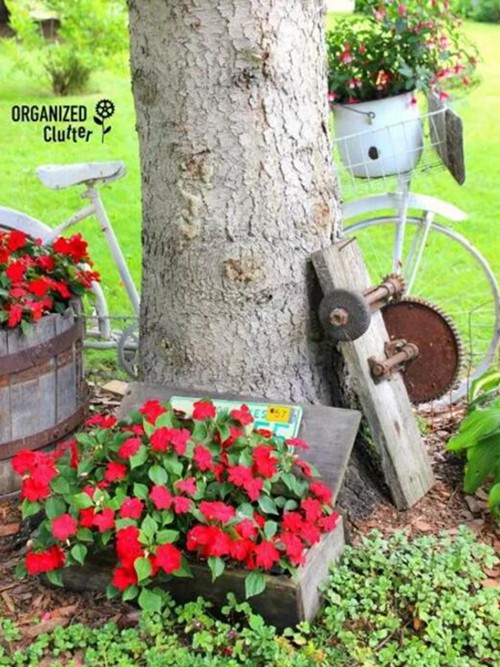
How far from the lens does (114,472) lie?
263 cm

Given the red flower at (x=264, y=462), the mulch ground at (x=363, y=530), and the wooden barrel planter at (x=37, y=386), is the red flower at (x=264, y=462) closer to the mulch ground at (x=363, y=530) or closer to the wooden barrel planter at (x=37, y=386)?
the mulch ground at (x=363, y=530)

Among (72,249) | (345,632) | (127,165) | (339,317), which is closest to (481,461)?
(339,317)

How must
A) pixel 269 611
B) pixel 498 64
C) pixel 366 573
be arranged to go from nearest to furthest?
1. pixel 269 611
2. pixel 366 573
3. pixel 498 64

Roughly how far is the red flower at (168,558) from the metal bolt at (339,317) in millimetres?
860

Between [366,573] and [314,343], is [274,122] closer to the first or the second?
[314,343]

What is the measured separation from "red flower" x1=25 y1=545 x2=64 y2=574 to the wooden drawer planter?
131mm

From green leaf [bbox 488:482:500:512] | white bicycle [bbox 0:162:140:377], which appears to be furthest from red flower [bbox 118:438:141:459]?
white bicycle [bbox 0:162:140:377]

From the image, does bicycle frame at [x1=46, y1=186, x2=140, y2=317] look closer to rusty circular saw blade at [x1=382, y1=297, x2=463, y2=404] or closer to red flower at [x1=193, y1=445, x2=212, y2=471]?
rusty circular saw blade at [x1=382, y1=297, x2=463, y2=404]

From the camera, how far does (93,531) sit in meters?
2.68

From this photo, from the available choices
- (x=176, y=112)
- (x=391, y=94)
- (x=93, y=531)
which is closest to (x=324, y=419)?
(x=93, y=531)

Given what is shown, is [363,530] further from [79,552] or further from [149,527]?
[79,552]

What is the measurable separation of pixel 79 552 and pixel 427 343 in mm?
1961

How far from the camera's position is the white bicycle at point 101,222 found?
14.4 ft

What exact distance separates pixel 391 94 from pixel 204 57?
136 cm
